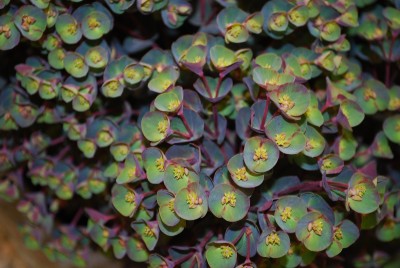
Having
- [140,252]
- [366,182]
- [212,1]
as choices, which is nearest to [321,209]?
[366,182]

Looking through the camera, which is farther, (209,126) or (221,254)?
(209,126)

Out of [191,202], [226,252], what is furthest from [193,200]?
[226,252]

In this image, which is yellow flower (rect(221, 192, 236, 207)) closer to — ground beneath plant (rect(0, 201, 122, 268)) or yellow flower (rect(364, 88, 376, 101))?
yellow flower (rect(364, 88, 376, 101))

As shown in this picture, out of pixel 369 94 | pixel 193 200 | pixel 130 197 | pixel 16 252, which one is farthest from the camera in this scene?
pixel 16 252

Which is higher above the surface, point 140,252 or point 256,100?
point 256,100

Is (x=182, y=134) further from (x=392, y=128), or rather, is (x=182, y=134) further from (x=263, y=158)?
(x=392, y=128)

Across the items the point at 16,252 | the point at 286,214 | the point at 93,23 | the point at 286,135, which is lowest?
the point at 16,252

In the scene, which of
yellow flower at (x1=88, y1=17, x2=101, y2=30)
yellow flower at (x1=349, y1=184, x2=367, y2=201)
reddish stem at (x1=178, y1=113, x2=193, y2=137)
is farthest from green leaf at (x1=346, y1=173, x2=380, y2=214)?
yellow flower at (x1=88, y1=17, x2=101, y2=30)

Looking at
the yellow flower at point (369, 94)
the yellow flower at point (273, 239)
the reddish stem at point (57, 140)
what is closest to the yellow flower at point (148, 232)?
the yellow flower at point (273, 239)

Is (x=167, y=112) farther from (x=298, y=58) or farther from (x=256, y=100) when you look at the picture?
(x=298, y=58)
